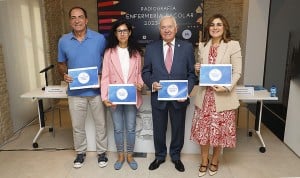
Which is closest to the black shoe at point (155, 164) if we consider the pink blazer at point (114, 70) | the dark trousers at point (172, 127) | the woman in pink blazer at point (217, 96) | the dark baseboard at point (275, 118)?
the dark trousers at point (172, 127)

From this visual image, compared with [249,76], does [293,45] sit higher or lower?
higher

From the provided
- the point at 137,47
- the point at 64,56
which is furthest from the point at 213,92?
the point at 64,56

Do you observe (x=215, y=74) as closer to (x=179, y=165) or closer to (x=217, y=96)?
(x=217, y=96)

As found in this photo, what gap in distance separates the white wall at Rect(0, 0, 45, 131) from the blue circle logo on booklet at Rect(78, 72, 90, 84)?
1.65 metres

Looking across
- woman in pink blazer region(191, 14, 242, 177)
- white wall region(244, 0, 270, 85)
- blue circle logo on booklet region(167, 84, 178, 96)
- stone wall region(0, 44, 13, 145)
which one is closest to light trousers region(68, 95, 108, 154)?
blue circle logo on booklet region(167, 84, 178, 96)

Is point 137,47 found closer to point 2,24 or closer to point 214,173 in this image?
point 214,173

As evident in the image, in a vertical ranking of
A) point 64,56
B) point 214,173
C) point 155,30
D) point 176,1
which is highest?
point 176,1

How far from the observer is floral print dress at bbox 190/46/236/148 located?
8.04 ft

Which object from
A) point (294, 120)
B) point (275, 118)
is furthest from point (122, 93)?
point (275, 118)

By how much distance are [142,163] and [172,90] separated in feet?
3.13

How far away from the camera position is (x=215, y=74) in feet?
7.73

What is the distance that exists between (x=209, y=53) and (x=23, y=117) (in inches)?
119

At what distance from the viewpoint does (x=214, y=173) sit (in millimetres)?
2713

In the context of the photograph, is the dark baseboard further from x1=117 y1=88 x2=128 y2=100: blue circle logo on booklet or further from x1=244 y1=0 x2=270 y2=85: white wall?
x1=117 y1=88 x2=128 y2=100: blue circle logo on booklet
